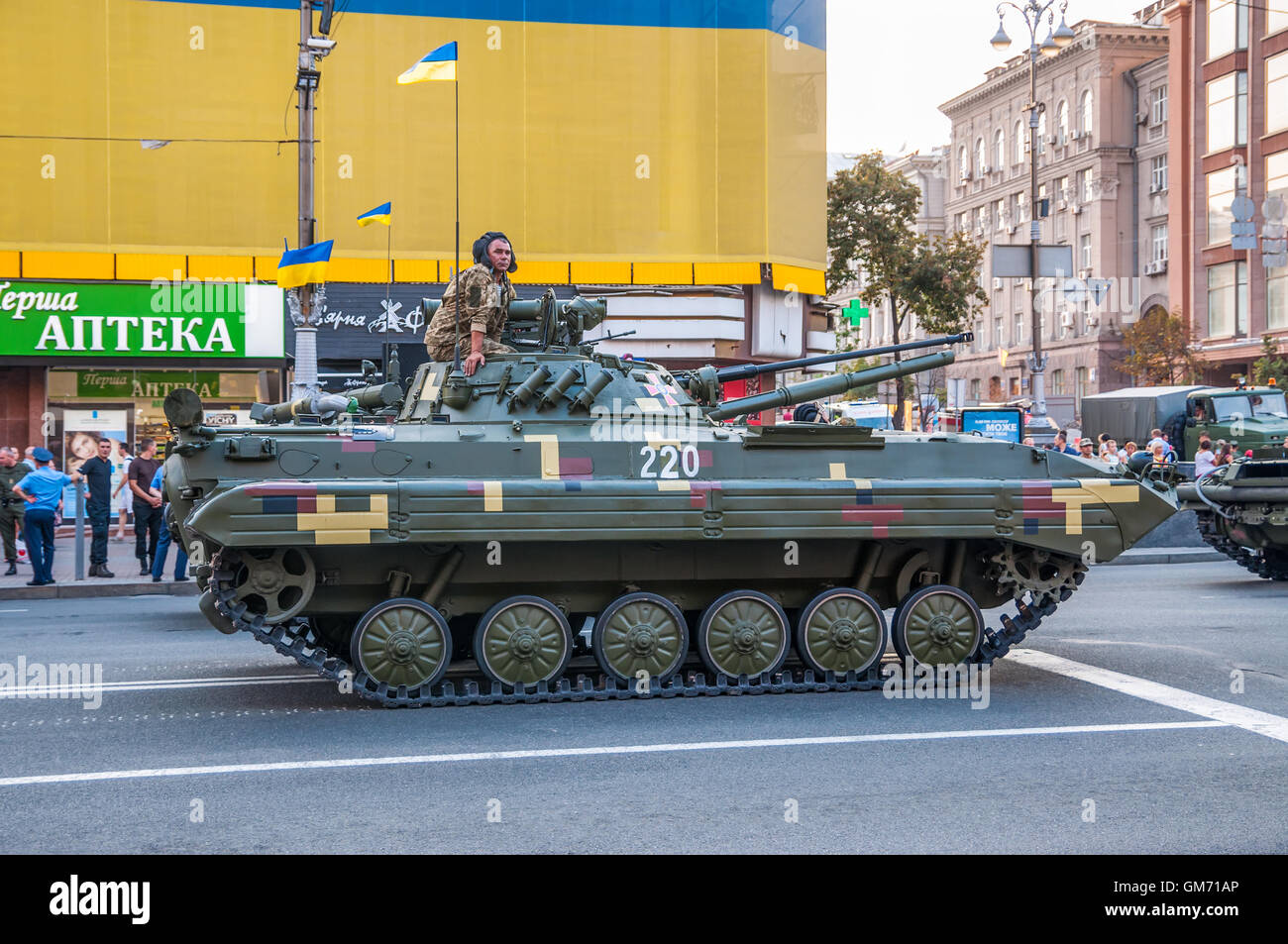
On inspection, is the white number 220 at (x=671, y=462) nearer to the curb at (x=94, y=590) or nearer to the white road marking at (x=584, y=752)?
the white road marking at (x=584, y=752)

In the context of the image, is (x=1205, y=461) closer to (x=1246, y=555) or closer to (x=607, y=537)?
(x=1246, y=555)

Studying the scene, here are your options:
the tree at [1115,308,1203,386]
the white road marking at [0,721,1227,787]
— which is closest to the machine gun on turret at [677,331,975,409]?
the white road marking at [0,721,1227,787]

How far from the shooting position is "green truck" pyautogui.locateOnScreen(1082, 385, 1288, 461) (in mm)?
29172

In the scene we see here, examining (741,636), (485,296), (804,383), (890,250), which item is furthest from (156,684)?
(890,250)

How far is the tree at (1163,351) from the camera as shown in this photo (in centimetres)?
4800

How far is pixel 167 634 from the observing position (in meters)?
12.9

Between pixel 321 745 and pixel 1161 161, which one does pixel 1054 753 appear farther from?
pixel 1161 161

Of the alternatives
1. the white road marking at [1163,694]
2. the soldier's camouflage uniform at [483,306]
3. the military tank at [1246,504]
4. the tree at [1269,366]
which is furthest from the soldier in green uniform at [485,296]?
the tree at [1269,366]

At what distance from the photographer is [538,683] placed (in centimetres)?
909

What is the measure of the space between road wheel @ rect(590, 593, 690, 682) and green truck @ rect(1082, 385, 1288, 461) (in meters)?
19.4

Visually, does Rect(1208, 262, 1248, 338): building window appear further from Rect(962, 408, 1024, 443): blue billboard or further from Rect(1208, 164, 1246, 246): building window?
Rect(962, 408, 1024, 443): blue billboard

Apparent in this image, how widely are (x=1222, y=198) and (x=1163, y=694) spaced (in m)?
44.3

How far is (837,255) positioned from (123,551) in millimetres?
19427

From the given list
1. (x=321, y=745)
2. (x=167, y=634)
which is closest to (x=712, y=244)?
(x=167, y=634)
